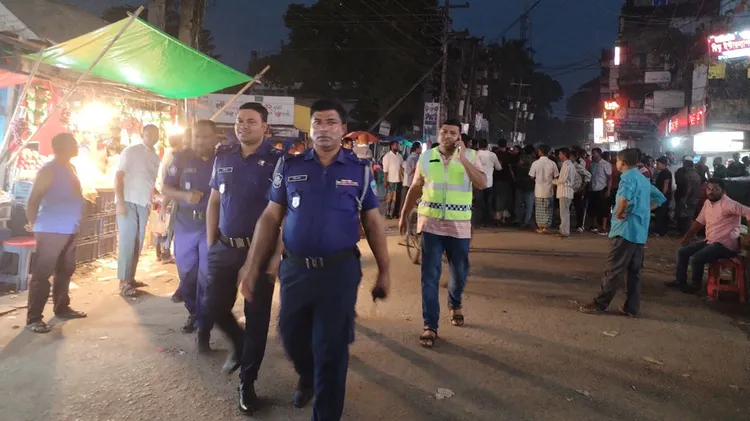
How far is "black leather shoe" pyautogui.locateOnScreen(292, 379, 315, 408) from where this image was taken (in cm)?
347

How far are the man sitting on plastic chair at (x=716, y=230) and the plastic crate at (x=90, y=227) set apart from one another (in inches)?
333

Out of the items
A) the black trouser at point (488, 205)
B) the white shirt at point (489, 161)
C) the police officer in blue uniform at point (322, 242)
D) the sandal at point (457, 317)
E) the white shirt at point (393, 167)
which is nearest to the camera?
the police officer in blue uniform at point (322, 242)

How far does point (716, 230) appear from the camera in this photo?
6.76 meters

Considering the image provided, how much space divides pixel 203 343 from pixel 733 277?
6606 millimetres

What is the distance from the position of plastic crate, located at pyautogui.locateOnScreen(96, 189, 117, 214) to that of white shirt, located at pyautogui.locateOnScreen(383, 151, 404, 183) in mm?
7269

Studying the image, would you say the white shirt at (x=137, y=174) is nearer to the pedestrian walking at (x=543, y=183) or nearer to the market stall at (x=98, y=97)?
the market stall at (x=98, y=97)

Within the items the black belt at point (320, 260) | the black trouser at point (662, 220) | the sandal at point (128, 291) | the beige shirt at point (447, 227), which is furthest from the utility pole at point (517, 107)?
the black belt at point (320, 260)

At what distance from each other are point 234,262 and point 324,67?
31.0 meters

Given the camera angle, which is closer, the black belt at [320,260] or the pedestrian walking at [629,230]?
the black belt at [320,260]

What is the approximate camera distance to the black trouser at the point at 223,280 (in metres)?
3.77

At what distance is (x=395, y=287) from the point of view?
6895mm

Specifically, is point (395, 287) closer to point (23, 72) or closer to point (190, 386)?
point (190, 386)

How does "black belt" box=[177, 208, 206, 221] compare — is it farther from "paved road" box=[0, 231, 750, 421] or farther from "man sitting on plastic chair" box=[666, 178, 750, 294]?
"man sitting on plastic chair" box=[666, 178, 750, 294]

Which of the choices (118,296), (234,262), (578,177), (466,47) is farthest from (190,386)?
(466,47)
